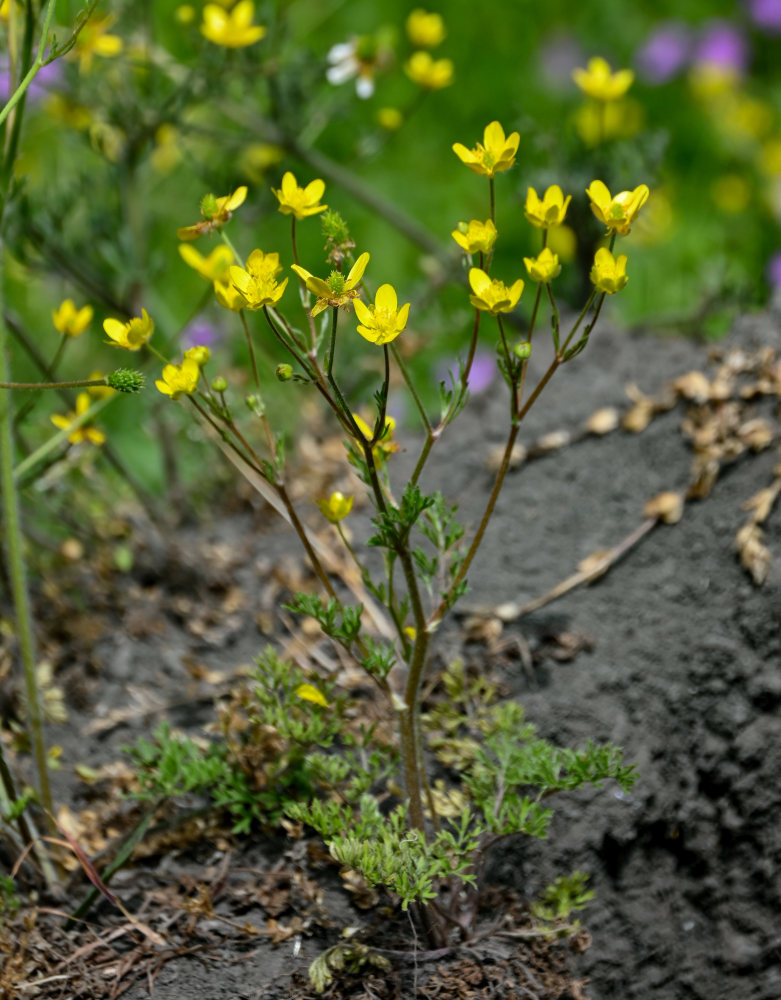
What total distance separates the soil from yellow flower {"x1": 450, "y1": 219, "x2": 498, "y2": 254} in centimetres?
82

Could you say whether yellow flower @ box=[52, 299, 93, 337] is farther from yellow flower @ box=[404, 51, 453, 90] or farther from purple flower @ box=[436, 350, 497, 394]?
purple flower @ box=[436, 350, 497, 394]

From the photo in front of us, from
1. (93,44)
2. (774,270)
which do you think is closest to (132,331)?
(93,44)

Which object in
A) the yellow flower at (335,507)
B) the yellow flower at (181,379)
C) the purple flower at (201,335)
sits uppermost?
the purple flower at (201,335)

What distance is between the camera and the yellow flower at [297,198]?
1161 mm

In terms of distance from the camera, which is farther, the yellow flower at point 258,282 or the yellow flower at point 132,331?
the yellow flower at point 132,331

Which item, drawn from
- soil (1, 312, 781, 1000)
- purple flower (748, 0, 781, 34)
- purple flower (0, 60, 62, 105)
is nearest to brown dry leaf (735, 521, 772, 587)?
soil (1, 312, 781, 1000)

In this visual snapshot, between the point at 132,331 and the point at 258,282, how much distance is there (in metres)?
0.19

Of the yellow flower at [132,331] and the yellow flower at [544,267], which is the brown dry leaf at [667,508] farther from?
the yellow flower at [132,331]

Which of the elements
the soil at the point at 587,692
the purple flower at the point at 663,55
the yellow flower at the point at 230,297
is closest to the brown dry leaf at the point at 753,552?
the soil at the point at 587,692

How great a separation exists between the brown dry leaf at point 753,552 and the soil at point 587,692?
0.02 metres

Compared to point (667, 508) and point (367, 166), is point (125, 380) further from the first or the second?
point (367, 166)

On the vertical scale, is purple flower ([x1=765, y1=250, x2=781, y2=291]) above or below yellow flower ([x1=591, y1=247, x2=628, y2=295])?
above

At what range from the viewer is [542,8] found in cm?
456

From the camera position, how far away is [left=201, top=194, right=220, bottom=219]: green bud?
1.12 m
